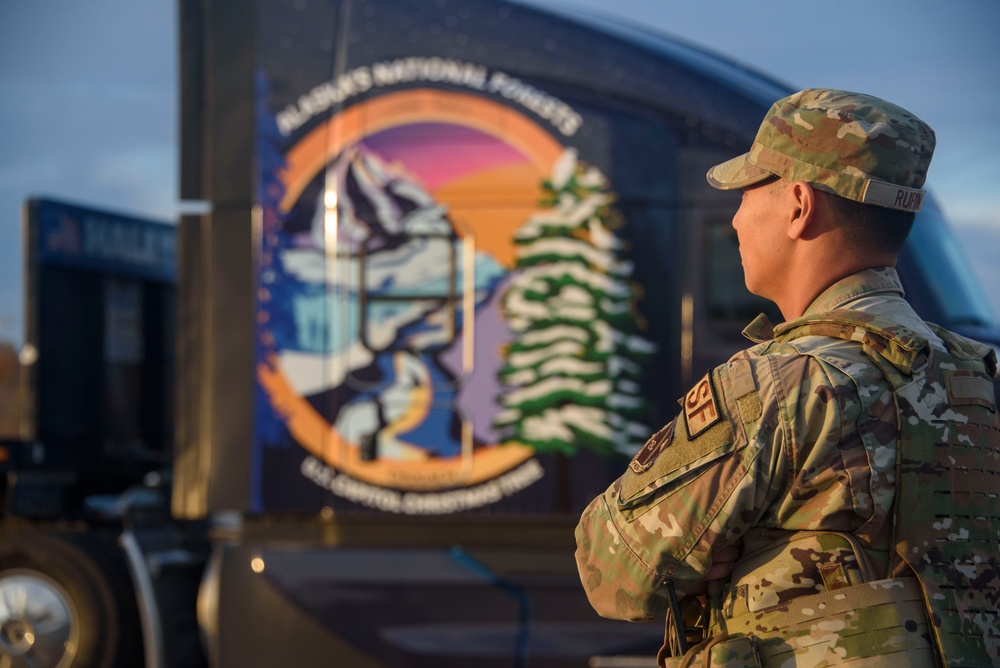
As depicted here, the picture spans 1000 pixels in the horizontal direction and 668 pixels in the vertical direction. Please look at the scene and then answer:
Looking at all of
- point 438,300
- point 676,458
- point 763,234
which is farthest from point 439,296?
point 676,458

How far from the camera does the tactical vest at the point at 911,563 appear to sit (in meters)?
1.47

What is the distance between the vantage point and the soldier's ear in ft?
5.18

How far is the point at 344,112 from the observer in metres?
4.16

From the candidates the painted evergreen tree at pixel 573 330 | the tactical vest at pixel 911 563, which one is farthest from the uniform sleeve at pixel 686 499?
the painted evergreen tree at pixel 573 330

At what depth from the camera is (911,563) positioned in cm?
148

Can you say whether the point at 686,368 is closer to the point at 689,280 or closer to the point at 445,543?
the point at 689,280

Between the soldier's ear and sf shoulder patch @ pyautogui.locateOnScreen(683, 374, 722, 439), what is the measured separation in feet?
0.88

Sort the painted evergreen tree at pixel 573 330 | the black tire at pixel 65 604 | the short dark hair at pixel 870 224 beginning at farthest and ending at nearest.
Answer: the black tire at pixel 65 604, the painted evergreen tree at pixel 573 330, the short dark hair at pixel 870 224

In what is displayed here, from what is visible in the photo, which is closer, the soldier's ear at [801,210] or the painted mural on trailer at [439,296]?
the soldier's ear at [801,210]

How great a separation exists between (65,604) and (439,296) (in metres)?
2.31

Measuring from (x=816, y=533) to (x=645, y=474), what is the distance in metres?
0.25

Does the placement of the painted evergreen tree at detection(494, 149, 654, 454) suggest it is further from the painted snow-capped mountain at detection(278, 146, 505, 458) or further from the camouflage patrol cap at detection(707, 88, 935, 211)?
the camouflage patrol cap at detection(707, 88, 935, 211)

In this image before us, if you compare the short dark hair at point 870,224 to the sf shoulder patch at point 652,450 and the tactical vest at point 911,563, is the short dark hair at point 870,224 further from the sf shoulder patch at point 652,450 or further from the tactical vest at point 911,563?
the sf shoulder patch at point 652,450

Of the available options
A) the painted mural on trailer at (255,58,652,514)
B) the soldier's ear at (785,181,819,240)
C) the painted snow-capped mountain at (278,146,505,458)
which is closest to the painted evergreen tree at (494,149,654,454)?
the painted mural on trailer at (255,58,652,514)
